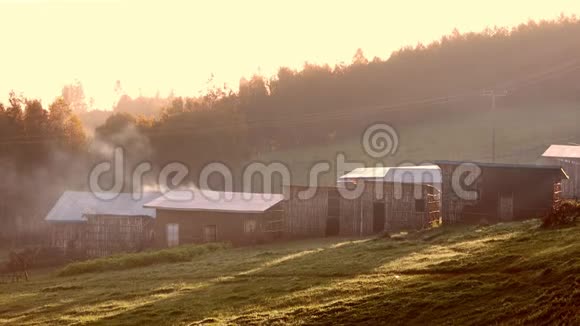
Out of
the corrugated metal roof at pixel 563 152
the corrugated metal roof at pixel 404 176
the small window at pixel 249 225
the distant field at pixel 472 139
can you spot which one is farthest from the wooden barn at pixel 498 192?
the distant field at pixel 472 139

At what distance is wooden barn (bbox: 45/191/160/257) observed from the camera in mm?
64750

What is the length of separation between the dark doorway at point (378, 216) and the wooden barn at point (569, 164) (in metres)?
13.9

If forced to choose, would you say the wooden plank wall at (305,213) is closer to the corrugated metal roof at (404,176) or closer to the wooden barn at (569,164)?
the corrugated metal roof at (404,176)

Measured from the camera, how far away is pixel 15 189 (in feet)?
285

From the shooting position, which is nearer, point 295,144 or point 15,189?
point 15,189

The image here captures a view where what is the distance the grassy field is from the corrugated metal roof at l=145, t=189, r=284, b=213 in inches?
491

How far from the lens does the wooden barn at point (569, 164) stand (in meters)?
65.0

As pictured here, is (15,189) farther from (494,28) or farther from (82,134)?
(494,28)

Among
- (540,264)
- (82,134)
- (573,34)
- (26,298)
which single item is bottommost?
(26,298)

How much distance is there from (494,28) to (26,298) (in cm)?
10225

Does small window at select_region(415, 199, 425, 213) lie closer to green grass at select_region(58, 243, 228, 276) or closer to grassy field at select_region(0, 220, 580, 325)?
grassy field at select_region(0, 220, 580, 325)

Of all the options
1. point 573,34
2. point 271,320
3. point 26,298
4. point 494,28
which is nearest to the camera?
point 271,320

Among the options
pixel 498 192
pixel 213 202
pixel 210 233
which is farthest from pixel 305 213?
pixel 498 192

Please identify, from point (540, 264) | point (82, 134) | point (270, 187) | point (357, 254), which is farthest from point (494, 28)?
point (540, 264)
